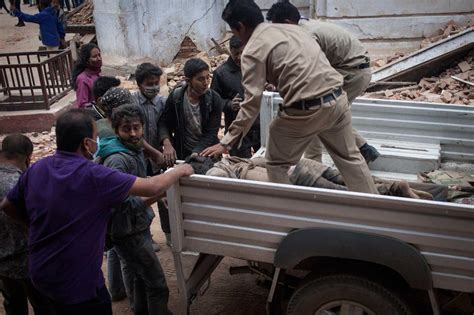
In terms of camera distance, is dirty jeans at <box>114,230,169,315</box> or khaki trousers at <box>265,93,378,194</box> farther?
khaki trousers at <box>265,93,378,194</box>

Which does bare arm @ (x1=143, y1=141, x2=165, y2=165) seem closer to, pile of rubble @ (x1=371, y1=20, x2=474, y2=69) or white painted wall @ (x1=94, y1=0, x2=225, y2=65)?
pile of rubble @ (x1=371, y1=20, x2=474, y2=69)

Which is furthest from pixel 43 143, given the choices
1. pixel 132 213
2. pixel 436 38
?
pixel 436 38

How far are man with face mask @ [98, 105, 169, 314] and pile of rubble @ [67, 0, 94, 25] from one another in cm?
1019

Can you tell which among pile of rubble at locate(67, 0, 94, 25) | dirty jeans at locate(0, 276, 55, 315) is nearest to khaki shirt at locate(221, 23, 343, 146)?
dirty jeans at locate(0, 276, 55, 315)

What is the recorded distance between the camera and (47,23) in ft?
30.6

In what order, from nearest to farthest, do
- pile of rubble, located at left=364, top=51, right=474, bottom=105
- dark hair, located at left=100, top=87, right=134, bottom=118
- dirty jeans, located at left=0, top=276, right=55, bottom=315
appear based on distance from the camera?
dirty jeans, located at left=0, top=276, right=55, bottom=315, dark hair, located at left=100, top=87, right=134, bottom=118, pile of rubble, located at left=364, top=51, right=474, bottom=105

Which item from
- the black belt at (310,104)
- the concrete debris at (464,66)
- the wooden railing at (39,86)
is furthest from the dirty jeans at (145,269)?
the concrete debris at (464,66)

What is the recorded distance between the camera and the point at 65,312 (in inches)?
93.2

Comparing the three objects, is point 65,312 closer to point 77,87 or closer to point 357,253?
point 357,253

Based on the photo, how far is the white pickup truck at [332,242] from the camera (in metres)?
2.26

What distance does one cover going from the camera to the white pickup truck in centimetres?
226

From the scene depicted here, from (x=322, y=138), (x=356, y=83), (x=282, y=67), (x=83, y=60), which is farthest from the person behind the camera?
(x=83, y=60)

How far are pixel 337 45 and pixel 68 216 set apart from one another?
239 centimetres

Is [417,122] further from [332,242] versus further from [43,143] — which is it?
[43,143]
